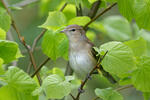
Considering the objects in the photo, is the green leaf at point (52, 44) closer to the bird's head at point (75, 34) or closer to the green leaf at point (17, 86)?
the green leaf at point (17, 86)

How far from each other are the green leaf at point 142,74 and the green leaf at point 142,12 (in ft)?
0.62

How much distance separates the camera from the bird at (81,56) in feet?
9.16

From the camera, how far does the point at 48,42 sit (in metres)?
1.84

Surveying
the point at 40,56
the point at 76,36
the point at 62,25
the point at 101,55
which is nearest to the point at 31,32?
the point at 40,56

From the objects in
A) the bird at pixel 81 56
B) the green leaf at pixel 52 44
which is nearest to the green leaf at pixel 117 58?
the green leaf at pixel 52 44

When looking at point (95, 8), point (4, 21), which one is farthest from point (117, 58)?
point (95, 8)

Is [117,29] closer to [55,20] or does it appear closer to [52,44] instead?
[55,20]

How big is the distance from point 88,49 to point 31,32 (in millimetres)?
2355

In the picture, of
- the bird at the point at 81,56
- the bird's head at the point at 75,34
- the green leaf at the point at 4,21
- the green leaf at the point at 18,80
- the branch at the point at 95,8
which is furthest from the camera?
the bird's head at the point at 75,34

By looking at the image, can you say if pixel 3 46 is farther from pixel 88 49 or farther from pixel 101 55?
pixel 88 49

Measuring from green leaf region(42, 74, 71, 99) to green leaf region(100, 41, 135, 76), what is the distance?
0.78 ft

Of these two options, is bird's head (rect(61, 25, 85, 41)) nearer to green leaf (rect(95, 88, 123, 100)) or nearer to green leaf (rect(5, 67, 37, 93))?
green leaf (rect(95, 88, 123, 100))

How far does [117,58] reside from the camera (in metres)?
1.56

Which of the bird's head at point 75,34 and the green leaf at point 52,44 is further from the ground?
the green leaf at point 52,44
